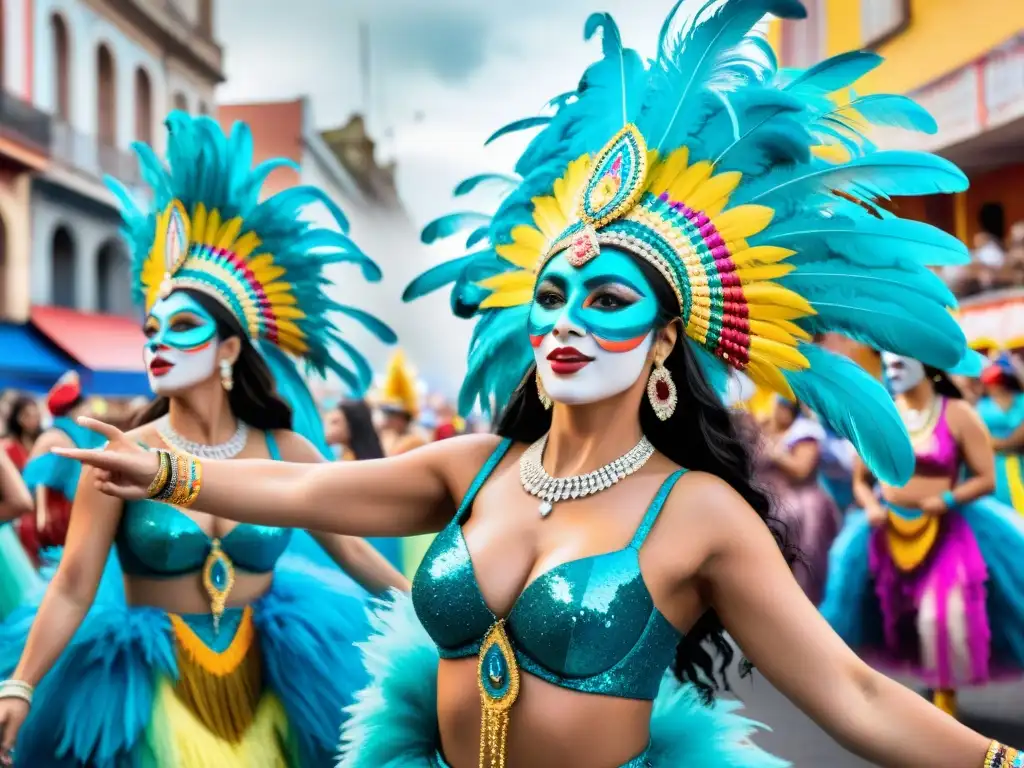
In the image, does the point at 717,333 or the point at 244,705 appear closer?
the point at 717,333

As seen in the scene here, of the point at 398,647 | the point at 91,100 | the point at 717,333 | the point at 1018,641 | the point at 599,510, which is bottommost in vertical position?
the point at 1018,641

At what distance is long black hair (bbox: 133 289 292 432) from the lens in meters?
3.95

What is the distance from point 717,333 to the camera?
250 centimetres

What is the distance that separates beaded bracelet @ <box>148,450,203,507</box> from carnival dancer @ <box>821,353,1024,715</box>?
13.3 ft

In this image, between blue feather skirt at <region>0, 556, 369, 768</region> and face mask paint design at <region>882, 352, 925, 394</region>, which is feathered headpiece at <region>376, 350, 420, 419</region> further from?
blue feather skirt at <region>0, 556, 369, 768</region>

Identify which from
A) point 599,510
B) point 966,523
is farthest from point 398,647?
point 966,523

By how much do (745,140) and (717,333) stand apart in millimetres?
420

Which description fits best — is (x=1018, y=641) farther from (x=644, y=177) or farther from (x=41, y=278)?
(x=41, y=278)

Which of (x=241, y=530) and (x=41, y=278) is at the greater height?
(x=41, y=278)

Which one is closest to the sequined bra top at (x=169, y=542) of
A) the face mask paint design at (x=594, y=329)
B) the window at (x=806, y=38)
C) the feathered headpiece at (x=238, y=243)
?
the feathered headpiece at (x=238, y=243)

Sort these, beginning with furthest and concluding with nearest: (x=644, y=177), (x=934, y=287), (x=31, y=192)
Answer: (x=31, y=192)
(x=644, y=177)
(x=934, y=287)

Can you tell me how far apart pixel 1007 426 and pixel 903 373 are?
3509mm

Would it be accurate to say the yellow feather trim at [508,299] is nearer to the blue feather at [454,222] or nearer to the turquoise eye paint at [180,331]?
the blue feather at [454,222]

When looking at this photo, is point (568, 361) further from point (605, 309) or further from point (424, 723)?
point (424, 723)
